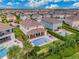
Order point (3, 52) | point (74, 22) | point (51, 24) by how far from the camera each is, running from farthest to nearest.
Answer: point (74, 22) < point (51, 24) < point (3, 52)

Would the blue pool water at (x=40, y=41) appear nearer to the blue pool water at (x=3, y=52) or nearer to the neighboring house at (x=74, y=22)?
the blue pool water at (x=3, y=52)

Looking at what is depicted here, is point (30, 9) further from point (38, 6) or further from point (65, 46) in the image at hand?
point (65, 46)

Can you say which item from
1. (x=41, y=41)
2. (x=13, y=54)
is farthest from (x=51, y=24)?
(x=13, y=54)

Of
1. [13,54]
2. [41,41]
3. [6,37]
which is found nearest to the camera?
[13,54]

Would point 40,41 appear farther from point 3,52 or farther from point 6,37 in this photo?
point 3,52

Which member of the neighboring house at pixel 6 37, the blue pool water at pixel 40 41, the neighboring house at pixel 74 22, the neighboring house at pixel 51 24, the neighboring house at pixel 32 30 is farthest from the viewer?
the neighboring house at pixel 74 22

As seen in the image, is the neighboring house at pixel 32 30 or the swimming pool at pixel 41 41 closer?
the swimming pool at pixel 41 41

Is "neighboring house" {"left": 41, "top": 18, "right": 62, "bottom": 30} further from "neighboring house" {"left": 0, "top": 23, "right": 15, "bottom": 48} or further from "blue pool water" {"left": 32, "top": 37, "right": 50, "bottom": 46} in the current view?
"neighboring house" {"left": 0, "top": 23, "right": 15, "bottom": 48}

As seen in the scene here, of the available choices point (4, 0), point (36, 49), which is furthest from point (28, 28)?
point (4, 0)

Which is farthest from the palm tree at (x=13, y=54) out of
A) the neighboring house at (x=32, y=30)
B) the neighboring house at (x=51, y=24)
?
the neighboring house at (x=51, y=24)
